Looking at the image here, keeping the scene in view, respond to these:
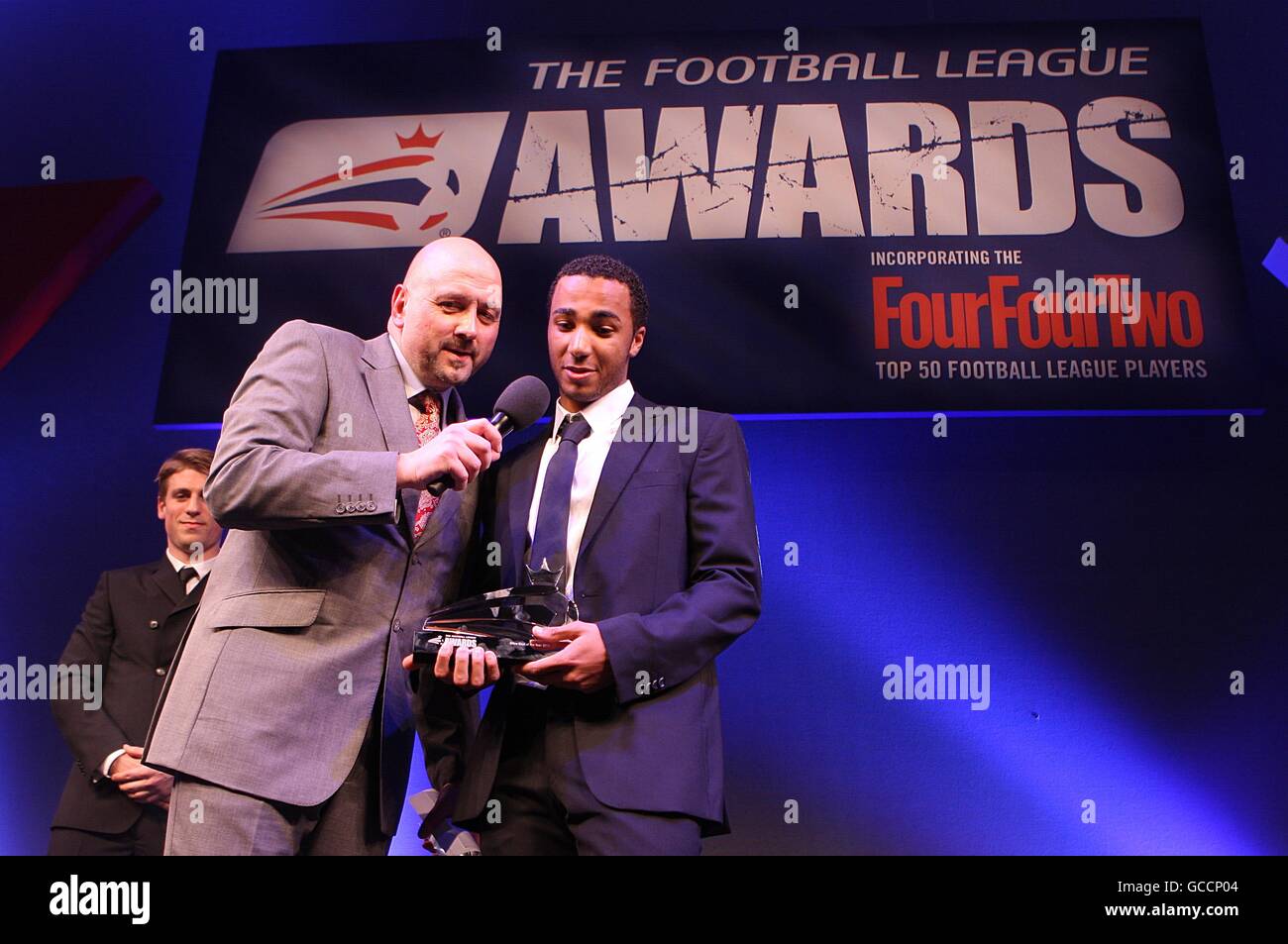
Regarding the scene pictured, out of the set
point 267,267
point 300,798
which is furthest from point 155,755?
point 267,267

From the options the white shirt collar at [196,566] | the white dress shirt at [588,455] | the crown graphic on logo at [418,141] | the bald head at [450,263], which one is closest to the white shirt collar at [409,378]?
the bald head at [450,263]

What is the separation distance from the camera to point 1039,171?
11.5 ft

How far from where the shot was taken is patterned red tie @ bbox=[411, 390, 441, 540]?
2.43 meters

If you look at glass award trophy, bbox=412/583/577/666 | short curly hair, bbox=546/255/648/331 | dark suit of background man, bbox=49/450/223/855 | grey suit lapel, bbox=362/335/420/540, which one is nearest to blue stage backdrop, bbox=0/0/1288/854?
dark suit of background man, bbox=49/450/223/855

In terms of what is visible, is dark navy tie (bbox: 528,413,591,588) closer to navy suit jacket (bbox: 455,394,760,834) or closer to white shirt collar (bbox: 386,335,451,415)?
navy suit jacket (bbox: 455,394,760,834)

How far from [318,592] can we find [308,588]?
3 cm

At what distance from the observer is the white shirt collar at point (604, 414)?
8.44 ft

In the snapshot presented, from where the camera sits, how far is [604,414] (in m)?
2.58

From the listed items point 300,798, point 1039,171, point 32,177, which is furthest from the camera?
point 32,177

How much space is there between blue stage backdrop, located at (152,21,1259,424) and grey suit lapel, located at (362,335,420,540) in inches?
35.4

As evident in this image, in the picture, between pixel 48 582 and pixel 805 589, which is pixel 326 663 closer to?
pixel 805 589

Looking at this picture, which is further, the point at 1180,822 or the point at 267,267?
the point at 267,267

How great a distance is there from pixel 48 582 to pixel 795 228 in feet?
9.10

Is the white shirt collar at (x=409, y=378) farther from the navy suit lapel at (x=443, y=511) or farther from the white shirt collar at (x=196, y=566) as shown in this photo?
the white shirt collar at (x=196, y=566)
